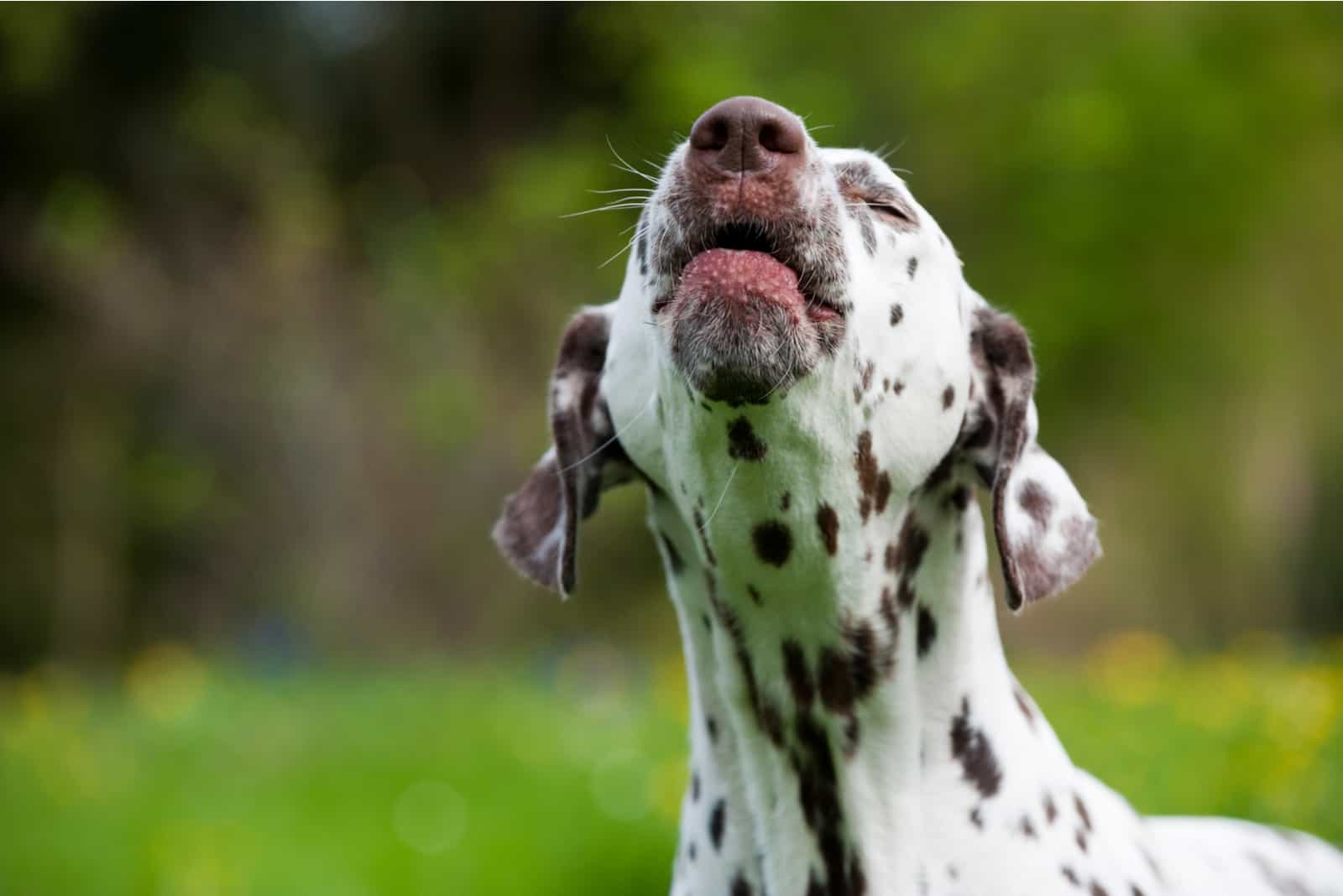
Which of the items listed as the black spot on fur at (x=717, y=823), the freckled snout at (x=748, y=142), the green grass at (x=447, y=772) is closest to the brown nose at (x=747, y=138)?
the freckled snout at (x=748, y=142)

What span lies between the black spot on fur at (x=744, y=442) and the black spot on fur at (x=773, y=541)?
5.5 inches

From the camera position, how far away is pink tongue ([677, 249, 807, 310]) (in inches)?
90.0

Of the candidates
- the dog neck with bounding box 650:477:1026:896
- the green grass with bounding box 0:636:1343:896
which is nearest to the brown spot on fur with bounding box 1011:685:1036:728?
the dog neck with bounding box 650:477:1026:896

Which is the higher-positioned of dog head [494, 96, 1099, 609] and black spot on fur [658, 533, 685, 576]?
dog head [494, 96, 1099, 609]

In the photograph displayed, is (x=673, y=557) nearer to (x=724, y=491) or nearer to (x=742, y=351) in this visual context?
(x=724, y=491)

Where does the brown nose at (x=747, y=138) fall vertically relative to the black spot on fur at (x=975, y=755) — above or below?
above

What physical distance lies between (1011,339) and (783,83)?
1192cm

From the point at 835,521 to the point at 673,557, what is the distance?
42 cm

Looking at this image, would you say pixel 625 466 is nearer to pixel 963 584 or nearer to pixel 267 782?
pixel 963 584

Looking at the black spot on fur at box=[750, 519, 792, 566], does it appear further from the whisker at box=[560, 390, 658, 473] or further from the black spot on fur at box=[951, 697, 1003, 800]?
the black spot on fur at box=[951, 697, 1003, 800]

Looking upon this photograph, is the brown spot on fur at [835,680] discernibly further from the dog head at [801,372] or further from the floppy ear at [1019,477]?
the floppy ear at [1019,477]

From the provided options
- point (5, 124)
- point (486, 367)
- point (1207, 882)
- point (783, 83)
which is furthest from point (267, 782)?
point (5, 124)

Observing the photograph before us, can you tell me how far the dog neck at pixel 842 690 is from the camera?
252 centimetres

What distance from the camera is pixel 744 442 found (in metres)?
2.38
